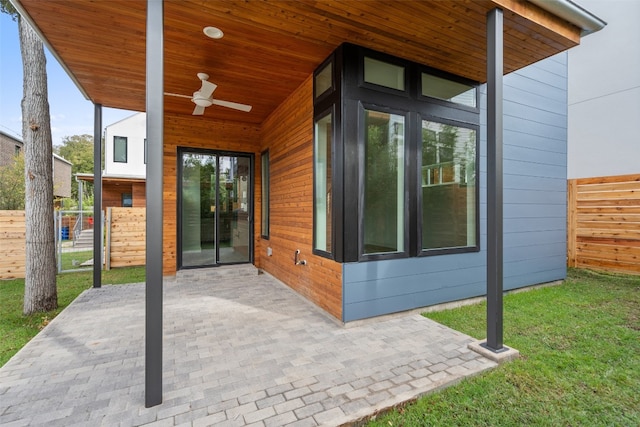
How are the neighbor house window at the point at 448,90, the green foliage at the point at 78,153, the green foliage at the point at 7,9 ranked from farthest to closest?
the green foliage at the point at 78,153 → the green foliage at the point at 7,9 → the neighbor house window at the point at 448,90

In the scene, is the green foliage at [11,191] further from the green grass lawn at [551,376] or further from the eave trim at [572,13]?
the eave trim at [572,13]

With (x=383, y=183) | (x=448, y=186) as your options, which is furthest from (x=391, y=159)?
(x=448, y=186)

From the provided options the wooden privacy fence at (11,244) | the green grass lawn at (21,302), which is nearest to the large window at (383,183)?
the green grass lawn at (21,302)

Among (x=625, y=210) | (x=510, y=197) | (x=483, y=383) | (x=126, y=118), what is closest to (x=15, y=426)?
(x=483, y=383)

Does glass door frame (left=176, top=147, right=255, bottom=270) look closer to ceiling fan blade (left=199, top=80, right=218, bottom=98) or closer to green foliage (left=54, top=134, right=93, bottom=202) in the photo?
ceiling fan blade (left=199, top=80, right=218, bottom=98)

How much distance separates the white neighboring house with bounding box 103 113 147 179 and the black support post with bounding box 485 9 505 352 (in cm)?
1453

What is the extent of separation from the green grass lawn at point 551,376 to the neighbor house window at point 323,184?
1587 millimetres

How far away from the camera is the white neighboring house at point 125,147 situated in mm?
13633

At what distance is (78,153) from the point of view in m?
28.1

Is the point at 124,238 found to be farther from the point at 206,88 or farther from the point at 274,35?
the point at 274,35

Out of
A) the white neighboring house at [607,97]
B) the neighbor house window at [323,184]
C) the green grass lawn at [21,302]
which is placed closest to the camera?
the green grass lawn at [21,302]

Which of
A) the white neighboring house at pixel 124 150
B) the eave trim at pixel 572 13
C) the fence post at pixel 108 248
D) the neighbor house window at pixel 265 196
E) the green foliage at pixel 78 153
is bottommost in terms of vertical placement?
the fence post at pixel 108 248

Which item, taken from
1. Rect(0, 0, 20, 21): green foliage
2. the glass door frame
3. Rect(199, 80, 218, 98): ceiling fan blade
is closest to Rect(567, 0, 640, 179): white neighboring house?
the glass door frame

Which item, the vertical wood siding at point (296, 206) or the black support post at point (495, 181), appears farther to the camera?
the vertical wood siding at point (296, 206)
